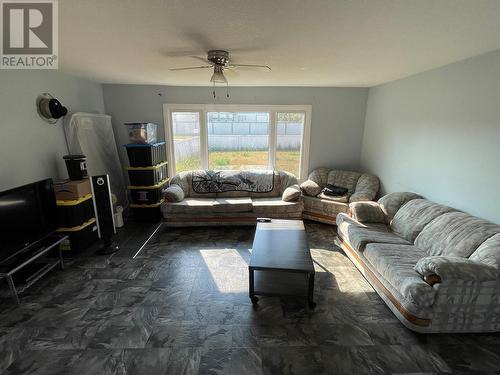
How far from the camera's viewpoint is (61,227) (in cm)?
300

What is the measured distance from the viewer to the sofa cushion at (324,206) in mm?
3945

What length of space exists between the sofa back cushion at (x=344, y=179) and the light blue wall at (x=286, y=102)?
0.44 m

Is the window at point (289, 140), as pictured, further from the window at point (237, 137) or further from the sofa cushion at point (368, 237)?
the sofa cushion at point (368, 237)

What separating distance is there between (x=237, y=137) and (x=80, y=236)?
115 inches

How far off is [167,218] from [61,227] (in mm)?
1338

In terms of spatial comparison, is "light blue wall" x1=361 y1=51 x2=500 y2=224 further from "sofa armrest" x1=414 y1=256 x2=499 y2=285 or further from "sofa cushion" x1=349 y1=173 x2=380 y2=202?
"sofa armrest" x1=414 y1=256 x2=499 y2=285

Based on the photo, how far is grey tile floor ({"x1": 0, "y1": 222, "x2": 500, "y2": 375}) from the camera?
1.72 metres

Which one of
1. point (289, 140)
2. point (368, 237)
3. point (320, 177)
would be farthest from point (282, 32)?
point (320, 177)

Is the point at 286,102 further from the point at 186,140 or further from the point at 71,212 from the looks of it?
the point at 71,212

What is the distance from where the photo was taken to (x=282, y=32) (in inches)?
69.4

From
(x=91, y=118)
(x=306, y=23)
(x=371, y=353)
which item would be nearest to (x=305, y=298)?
(x=371, y=353)

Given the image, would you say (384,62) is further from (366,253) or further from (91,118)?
(91,118)

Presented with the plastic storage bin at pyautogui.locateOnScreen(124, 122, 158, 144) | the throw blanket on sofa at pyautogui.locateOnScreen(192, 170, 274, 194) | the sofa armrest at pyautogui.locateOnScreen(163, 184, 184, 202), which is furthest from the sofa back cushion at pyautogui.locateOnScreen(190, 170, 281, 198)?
the plastic storage bin at pyautogui.locateOnScreen(124, 122, 158, 144)

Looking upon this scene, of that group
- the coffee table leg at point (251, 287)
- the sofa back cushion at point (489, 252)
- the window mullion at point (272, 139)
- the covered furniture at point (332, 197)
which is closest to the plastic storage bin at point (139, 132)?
the window mullion at point (272, 139)
